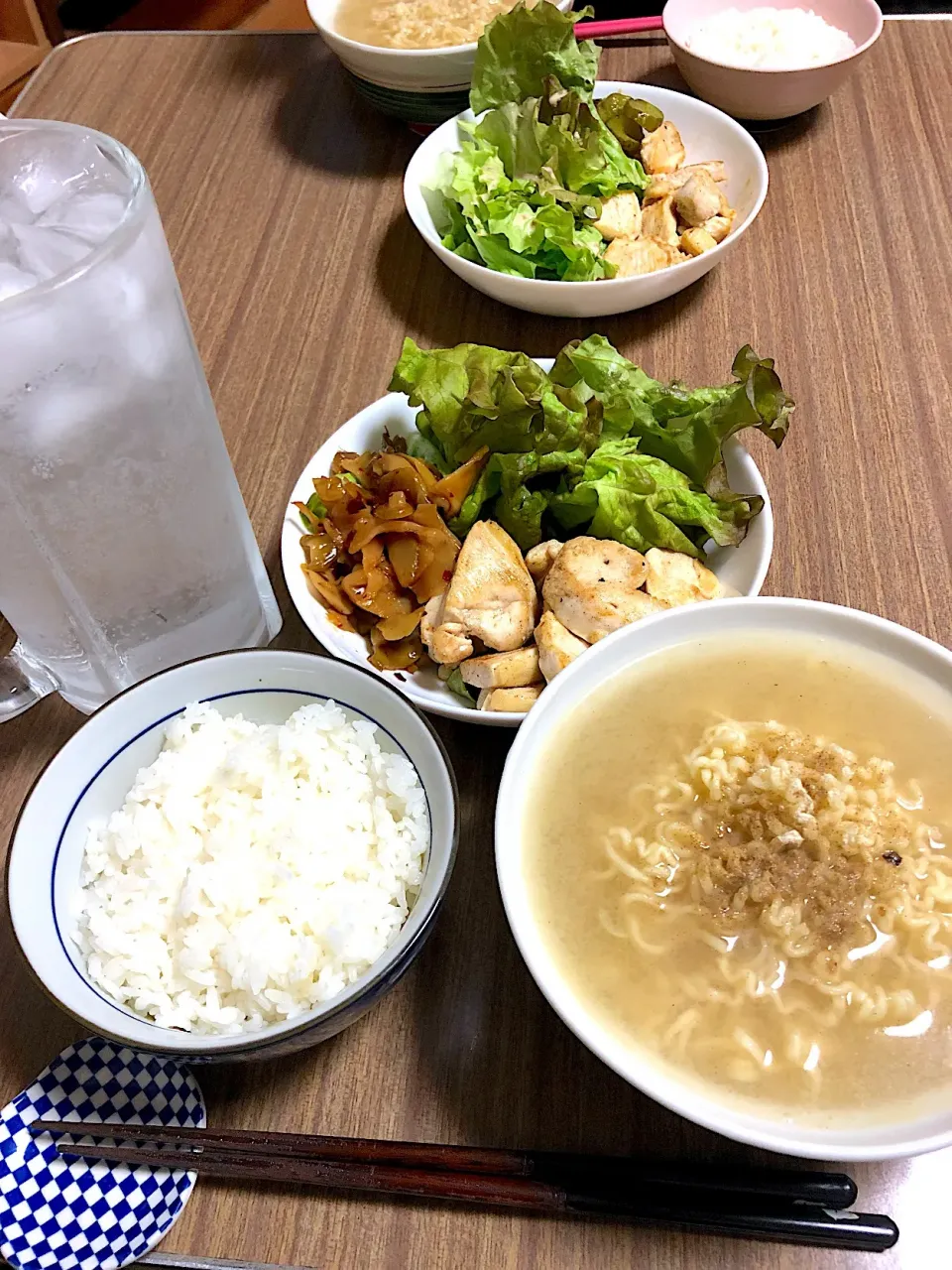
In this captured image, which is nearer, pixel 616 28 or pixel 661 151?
pixel 661 151

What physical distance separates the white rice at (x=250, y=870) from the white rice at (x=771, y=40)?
6.02 feet

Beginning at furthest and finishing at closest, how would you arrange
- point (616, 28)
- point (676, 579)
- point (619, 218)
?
point (616, 28) → point (619, 218) → point (676, 579)

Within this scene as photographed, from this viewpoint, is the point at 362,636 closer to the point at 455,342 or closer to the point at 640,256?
the point at 455,342

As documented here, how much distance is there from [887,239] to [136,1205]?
2122 millimetres

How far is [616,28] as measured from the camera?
7.66 ft

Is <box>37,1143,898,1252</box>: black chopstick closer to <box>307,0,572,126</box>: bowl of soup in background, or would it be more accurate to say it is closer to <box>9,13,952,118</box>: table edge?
<box>307,0,572,126</box>: bowl of soup in background

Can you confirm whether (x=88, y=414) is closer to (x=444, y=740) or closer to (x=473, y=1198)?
(x=444, y=740)

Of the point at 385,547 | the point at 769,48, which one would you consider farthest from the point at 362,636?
the point at 769,48

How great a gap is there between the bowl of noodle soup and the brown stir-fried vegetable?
34 centimetres

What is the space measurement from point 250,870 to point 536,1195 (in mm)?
447

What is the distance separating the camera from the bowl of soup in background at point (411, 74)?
6.88 feet

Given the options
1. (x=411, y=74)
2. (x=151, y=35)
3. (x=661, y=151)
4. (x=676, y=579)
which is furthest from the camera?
(x=151, y=35)

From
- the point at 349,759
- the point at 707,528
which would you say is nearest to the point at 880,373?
the point at 707,528

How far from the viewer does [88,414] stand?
3.58 ft
